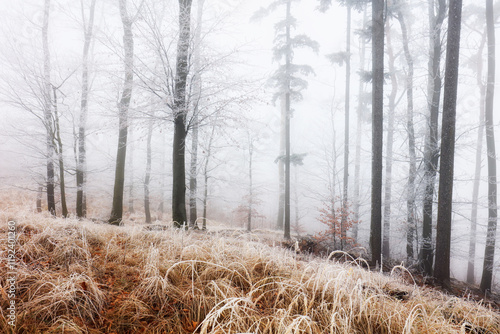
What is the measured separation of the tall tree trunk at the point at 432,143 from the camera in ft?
23.4

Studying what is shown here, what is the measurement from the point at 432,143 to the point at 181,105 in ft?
27.0

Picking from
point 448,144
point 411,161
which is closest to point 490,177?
point 411,161

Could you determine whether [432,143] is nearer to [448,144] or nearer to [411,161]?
[411,161]

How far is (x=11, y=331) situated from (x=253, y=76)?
5.65 m

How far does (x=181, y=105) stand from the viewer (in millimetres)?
5312

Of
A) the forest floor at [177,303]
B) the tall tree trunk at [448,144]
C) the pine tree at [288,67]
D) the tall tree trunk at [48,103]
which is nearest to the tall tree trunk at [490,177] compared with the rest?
the tall tree trunk at [448,144]

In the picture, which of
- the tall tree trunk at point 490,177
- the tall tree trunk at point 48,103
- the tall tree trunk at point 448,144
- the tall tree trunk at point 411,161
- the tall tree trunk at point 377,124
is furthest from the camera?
the tall tree trunk at point 490,177

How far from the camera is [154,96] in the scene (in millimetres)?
5566

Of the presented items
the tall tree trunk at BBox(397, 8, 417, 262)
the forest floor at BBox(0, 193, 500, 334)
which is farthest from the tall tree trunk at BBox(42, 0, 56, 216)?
the tall tree trunk at BBox(397, 8, 417, 262)

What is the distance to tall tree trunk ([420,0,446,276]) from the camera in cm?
714

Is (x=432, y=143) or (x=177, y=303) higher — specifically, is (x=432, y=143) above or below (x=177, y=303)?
above

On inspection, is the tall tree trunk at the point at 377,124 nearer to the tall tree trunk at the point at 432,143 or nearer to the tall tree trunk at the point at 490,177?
the tall tree trunk at the point at 432,143

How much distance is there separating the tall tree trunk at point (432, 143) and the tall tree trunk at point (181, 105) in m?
7.80

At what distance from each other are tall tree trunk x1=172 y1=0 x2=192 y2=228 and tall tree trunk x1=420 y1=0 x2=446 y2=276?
25.6ft
